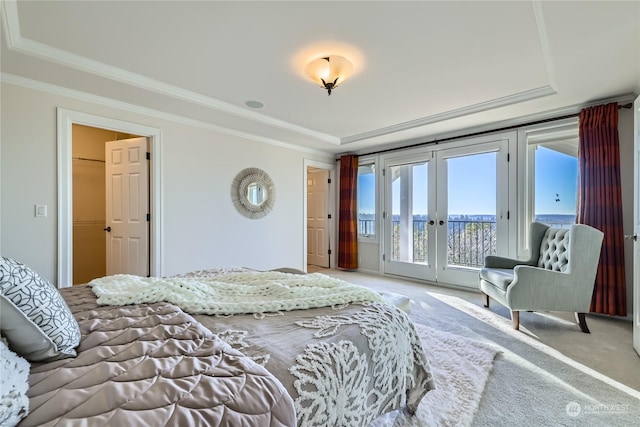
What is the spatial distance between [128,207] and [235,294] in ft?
8.96

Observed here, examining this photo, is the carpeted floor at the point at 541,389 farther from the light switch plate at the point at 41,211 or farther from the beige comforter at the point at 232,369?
the light switch plate at the point at 41,211

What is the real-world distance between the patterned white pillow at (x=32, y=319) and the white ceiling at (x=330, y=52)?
68.0 inches

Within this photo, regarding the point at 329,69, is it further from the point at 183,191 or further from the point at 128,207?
the point at 128,207

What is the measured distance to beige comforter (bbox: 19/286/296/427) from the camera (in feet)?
2.02

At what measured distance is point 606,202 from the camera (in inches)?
114

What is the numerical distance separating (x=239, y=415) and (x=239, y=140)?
13.0 ft

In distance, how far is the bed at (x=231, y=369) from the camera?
651 mm

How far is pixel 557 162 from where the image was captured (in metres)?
3.54

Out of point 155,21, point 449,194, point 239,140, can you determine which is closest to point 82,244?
point 239,140

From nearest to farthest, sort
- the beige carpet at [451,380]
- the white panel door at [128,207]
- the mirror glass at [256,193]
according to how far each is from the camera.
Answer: the beige carpet at [451,380], the white panel door at [128,207], the mirror glass at [256,193]

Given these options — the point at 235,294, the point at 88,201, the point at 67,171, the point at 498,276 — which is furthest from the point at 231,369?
the point at 88,201

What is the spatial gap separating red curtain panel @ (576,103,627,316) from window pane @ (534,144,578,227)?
0.41m

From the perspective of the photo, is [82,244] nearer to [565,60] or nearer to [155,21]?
[155,21]

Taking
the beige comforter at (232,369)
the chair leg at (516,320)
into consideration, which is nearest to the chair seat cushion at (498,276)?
the chair leg at (516,320)
